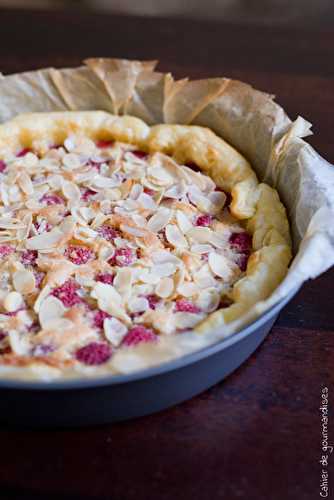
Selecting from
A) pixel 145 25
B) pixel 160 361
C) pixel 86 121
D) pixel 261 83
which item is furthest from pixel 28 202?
pixel 145 25

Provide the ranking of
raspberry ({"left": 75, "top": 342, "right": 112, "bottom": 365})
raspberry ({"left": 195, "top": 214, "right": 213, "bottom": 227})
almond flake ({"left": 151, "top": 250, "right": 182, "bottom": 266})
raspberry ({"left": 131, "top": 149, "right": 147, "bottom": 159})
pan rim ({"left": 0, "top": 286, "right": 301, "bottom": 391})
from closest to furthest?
1. pan rim ({"left": 0, "top": 286, "right": 301, "bottom": 391})
2. raspberry ({"left": 75, "top": 342, "right": 112, "bottom": 365})
3. almond flake ({"left": 151, "top": 250, "right": 182, "bottom": 266})
4. raspberry ({"left": 195, "top": 214, "right": 213, "bottom": 227})
5. raspberry ({"left": 131, "top": 149, "right": 147, "bottom": 159})

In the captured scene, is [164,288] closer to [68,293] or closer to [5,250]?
[68,293]

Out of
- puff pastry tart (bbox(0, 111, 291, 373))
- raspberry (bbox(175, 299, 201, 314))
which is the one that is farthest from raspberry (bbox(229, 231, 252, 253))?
raspberry (bbox(175, 299, 201, 314))

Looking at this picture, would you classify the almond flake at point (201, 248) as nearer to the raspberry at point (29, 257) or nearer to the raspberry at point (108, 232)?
the raspberry at point (108, 232)

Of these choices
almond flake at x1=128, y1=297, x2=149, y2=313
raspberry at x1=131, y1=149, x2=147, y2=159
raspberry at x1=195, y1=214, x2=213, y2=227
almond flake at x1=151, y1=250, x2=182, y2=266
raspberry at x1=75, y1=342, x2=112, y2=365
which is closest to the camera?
raspberry at x1=75, y1=342, x2=112, y2=365

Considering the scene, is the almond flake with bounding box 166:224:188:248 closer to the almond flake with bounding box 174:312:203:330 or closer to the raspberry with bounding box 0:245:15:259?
the almond flake with bounding box 174:312:203:330

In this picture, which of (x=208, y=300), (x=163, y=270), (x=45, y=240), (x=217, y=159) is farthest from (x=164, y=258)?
(x=217, y=159)
